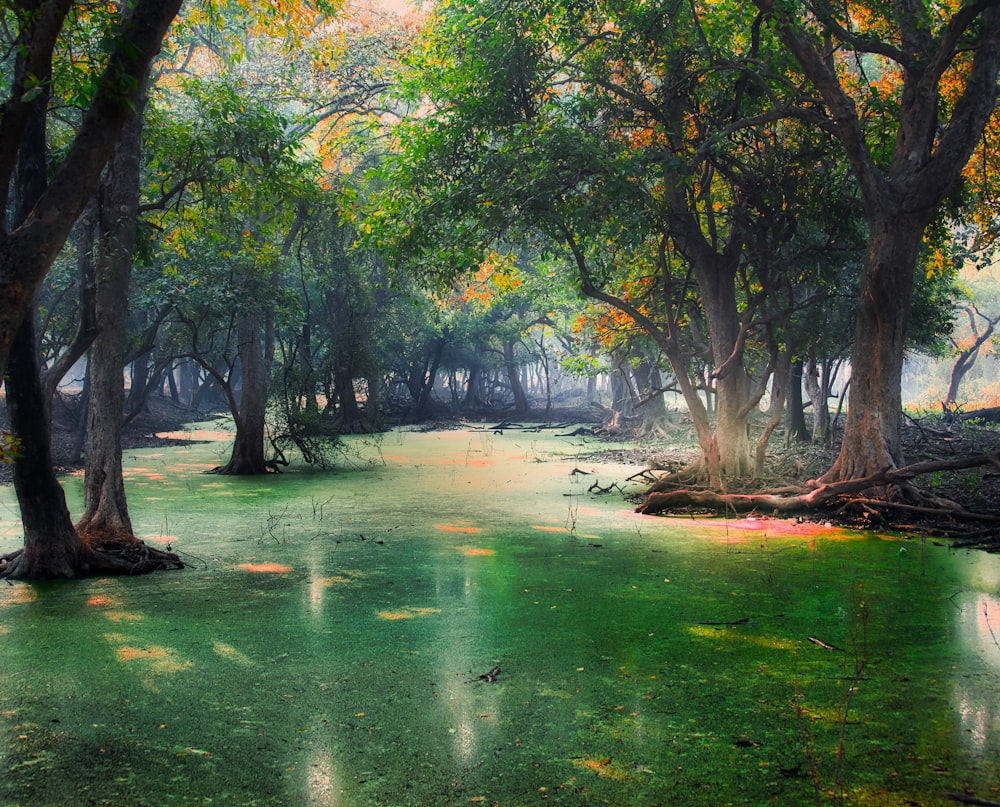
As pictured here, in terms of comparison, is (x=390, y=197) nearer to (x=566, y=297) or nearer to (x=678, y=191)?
(x=678, y=191)

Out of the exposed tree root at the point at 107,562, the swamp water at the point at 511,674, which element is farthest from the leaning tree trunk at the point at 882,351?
the exposed tree root at the point at 107,562

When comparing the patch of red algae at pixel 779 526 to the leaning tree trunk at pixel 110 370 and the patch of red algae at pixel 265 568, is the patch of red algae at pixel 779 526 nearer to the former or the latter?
the patch of red algae at pixel 265 568

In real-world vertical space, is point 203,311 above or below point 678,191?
below

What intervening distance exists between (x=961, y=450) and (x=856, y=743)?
443 inches

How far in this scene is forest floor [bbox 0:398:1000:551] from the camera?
7.24 metres

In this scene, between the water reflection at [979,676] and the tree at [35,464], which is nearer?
the water reflection at [979,676]

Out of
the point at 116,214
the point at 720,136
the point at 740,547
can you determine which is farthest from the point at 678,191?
the point at 116,214

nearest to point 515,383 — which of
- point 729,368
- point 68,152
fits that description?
point 729,368

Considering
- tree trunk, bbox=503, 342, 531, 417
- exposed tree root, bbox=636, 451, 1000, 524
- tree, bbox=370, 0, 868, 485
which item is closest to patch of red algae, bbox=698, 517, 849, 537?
exposed tree root, bbox=636, 451, 1000, 524

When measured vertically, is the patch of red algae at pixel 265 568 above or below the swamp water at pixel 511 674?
above

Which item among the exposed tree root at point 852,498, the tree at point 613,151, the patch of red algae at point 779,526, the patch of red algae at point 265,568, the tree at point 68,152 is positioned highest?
the tree at point 613,151

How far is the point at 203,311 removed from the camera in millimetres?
11625

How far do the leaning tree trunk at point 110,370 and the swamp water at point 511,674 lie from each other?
27.7 inches

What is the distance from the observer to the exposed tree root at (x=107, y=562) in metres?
5.36
